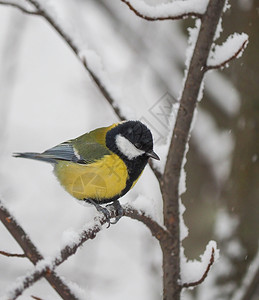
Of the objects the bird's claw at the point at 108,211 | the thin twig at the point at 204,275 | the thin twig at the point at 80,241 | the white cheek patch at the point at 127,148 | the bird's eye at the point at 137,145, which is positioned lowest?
the thin twig at the point at 204,275

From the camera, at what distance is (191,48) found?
5.57ft

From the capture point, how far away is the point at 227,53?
1620 millimetres

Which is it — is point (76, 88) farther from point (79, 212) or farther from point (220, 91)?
point (220, 91)

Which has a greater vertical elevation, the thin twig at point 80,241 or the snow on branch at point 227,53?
the snow on branch at point 227,53

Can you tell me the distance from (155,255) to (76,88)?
6.72 ft

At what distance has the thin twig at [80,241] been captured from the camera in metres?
1.15

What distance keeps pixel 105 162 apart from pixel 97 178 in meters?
0.09

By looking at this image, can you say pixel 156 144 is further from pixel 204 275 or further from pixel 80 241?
pixel 80 241

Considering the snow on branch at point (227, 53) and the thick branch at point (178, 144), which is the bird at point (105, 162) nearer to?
the thick branch at point (178, 144)

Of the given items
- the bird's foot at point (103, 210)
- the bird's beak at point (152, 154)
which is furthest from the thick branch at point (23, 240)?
the bird's beak at point (152, 154)

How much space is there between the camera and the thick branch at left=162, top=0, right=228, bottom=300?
1612mm

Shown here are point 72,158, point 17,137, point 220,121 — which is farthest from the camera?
point 17,137

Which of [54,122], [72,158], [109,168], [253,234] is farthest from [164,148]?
[54,122]

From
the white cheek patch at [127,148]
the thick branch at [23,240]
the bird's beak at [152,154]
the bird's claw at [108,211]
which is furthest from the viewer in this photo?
the white cheek patch at [127,148]
